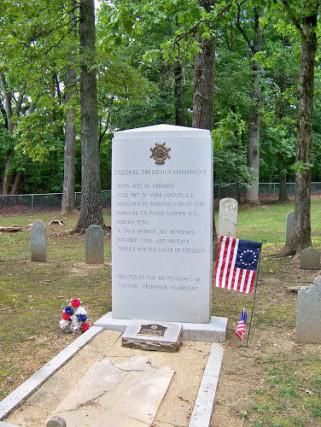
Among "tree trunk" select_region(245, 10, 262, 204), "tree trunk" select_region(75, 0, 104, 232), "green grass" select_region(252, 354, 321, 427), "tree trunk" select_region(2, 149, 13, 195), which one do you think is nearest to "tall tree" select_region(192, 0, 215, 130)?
"tree trunk" select_region(75, 0, 104, 232)

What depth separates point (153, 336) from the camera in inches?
209

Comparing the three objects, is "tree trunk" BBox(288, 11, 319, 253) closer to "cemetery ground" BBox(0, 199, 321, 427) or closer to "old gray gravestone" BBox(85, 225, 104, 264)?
"cemetery ground" BBox(0, 199, 321, 427)

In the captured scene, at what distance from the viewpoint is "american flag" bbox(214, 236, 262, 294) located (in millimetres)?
5934

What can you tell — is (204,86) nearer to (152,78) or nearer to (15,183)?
(152,78)

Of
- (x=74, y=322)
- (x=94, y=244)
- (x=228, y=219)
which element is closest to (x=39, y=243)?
(x=94, y=244)

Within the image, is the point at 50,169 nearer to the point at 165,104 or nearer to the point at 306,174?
the point at 165,104

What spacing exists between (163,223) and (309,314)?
1.98 metres

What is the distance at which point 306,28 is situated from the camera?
32.5 ft

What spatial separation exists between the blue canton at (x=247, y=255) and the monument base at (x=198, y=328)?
0.73 m

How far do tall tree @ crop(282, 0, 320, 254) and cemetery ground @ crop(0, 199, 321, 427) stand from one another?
740mm

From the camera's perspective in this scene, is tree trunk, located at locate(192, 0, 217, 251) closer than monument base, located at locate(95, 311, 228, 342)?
No

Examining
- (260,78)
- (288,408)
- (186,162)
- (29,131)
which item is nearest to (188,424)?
(288,408)

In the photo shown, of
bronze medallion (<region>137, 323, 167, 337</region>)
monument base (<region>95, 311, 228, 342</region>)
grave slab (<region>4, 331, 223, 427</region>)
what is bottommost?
grave slab (<region>4, 331, 223, 427</region>)

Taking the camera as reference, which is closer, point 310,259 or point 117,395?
point 117,395
